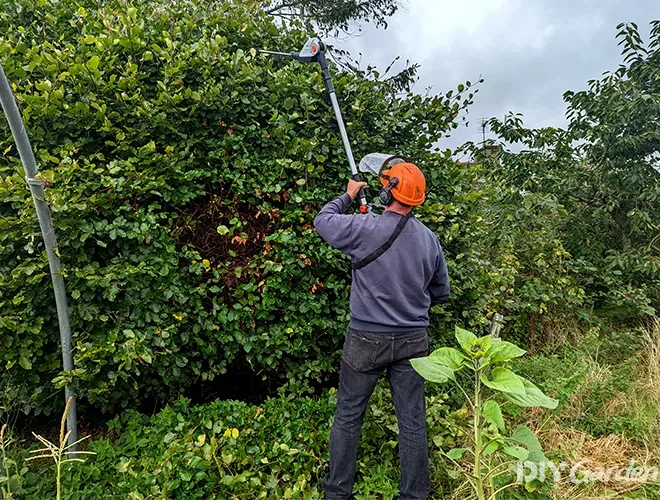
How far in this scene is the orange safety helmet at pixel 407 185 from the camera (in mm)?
2268

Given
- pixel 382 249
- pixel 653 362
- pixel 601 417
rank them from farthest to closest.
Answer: pixel 653 362, pixel 601 417, pixel 382 249

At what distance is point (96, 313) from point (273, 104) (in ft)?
6.08

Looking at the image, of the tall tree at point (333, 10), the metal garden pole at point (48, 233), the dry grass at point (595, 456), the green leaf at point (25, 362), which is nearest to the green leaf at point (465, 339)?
the dry grass at point (595, 456)

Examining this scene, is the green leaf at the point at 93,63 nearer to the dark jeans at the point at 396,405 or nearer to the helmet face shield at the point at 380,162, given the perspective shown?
the helmet face shield at the point at 380,162

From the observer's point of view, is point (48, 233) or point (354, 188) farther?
point (354, 188)

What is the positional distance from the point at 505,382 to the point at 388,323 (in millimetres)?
712

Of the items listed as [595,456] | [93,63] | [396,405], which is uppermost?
[93,63]

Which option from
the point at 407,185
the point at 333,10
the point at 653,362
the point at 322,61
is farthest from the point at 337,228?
the point at 333,10

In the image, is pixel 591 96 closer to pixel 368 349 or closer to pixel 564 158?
pixel 564 158

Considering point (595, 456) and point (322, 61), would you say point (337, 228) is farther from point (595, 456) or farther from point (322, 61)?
point (595, 456)

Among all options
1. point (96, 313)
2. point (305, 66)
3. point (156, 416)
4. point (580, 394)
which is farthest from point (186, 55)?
point (580, 394)

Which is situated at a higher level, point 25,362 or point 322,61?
Result: point 322,61

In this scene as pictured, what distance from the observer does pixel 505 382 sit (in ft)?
5.47

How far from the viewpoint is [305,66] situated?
10.5ft
